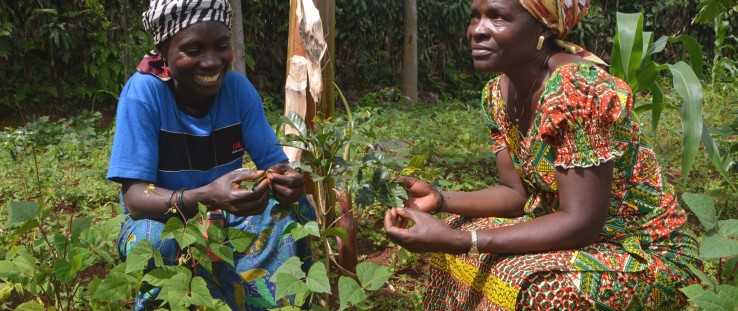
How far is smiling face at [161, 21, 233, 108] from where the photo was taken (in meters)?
1.91

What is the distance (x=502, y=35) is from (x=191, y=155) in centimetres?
110

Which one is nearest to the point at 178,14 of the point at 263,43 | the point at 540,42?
the point at 540,42

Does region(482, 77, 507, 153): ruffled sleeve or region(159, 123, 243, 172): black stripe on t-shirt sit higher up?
region(482, 77, 507, 153): ruffled sleeve

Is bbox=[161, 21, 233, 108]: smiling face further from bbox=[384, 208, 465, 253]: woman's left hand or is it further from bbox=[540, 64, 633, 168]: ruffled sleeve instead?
bbox=[540, 64, 633, 168]: ruffled sleeve

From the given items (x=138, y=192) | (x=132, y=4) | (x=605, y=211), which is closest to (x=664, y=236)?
(x=605, y=211)

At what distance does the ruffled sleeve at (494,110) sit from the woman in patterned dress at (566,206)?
13 cm

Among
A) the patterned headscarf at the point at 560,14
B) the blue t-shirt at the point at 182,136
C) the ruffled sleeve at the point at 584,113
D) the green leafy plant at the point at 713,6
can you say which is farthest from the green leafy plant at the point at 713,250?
the green leafy plant at the point at 713,6

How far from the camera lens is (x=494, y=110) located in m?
2.01

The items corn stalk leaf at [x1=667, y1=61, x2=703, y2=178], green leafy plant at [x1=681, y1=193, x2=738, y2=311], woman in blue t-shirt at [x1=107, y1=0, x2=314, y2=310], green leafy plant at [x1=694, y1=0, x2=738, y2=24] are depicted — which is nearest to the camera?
green leafy plant at [x1=681, y1=193, x2=738, y2=311]

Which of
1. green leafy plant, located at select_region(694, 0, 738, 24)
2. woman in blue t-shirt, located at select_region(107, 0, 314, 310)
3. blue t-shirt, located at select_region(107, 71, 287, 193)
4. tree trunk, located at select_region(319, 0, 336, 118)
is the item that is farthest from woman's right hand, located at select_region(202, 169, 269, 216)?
green leafy plant, located at select_region(694, 0, 738, 24)

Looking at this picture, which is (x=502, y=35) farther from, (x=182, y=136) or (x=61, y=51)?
(x=61, y=51)

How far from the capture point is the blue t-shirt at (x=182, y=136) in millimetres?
1891

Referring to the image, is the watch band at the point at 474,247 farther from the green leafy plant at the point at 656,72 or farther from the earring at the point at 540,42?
the green leafy plant at the point at 656,72

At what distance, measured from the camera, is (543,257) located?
161 cm
